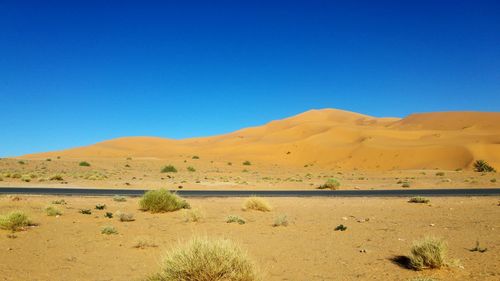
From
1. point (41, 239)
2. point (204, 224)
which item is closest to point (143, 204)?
point (204, 224)

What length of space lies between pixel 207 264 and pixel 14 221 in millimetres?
8958

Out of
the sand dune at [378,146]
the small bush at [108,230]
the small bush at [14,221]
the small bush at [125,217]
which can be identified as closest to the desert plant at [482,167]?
the sand dune at [378,146]

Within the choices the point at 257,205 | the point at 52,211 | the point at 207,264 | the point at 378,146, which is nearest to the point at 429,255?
the point at 207,264

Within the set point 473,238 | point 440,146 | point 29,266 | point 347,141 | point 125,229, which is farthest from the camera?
point 347,141

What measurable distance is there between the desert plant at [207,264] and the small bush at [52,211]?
10.3m

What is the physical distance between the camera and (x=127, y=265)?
9656mm

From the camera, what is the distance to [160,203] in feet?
60.4

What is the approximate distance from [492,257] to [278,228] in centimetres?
662

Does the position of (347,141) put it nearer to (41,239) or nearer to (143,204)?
(143,204)

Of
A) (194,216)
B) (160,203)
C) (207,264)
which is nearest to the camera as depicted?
(207,264)

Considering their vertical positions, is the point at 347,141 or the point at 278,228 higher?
the point at 347,141

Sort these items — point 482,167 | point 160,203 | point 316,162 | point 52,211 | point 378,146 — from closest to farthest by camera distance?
1. point 52,211
2. point 160,203
3. point 482,167
4. point 378,146
5. point 316,162

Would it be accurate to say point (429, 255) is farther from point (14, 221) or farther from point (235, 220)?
point (14, 221)

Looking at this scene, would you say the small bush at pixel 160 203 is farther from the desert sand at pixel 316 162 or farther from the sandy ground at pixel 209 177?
the desert sand at pixel 316 162
